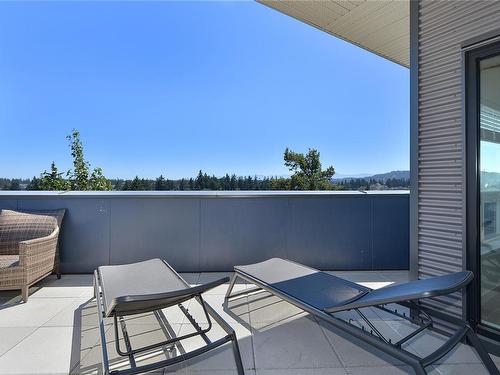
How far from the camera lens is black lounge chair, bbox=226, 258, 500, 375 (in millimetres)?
1500

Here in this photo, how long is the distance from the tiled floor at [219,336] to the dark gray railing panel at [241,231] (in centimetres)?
99

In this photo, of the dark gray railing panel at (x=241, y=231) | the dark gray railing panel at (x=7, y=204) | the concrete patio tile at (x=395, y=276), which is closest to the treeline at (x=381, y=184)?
the concrete patio tile at (x=395, y=276)

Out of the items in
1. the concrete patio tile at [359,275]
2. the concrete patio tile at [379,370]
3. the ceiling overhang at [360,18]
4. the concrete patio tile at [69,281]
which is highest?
the ceiling overhang at [360,18]

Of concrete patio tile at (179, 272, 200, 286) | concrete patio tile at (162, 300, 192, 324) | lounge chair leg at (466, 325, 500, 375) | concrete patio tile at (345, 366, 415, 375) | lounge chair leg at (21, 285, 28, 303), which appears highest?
lounge chair leg at (466, 325, 500, 375)

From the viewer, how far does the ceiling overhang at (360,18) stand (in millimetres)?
3352

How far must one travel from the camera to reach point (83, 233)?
4082 millimetres

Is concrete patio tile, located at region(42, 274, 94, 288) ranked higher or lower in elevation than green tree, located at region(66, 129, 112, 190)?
lower

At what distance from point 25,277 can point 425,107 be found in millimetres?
4070

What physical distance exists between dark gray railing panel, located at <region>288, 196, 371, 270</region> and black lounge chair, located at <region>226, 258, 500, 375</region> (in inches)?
42.5

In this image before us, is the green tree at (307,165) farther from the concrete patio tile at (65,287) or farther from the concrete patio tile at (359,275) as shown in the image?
the concrete patio tile at (65,287)

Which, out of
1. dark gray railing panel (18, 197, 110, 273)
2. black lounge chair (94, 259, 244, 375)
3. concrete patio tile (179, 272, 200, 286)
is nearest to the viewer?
black lounge chair (94, 259, 244, 375)

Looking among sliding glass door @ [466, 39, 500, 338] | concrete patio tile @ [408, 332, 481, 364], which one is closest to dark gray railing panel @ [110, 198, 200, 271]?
concrete patio tile @ [408, 332, 481, 364]

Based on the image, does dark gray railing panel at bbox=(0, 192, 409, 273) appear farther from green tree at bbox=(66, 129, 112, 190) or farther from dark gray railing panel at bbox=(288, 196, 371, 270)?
green tree at bbox=(66, 129, 112, 190)

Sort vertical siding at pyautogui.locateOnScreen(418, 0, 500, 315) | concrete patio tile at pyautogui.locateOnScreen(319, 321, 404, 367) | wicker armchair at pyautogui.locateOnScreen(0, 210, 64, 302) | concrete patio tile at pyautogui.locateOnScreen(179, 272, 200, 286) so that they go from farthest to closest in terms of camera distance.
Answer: concrete patio tile at pyautogui.locateOnScreen(179, 272, 200, 286) < wicker armchair at pyautogui.locateOnScreen(0, 210, 64, 302) < vertical siding at pyautogui.locateOnScreen(418, 0, 500, 315) < concrete patio tile at pyautogui.locateOnScreen(319, 321, 404, 367)
